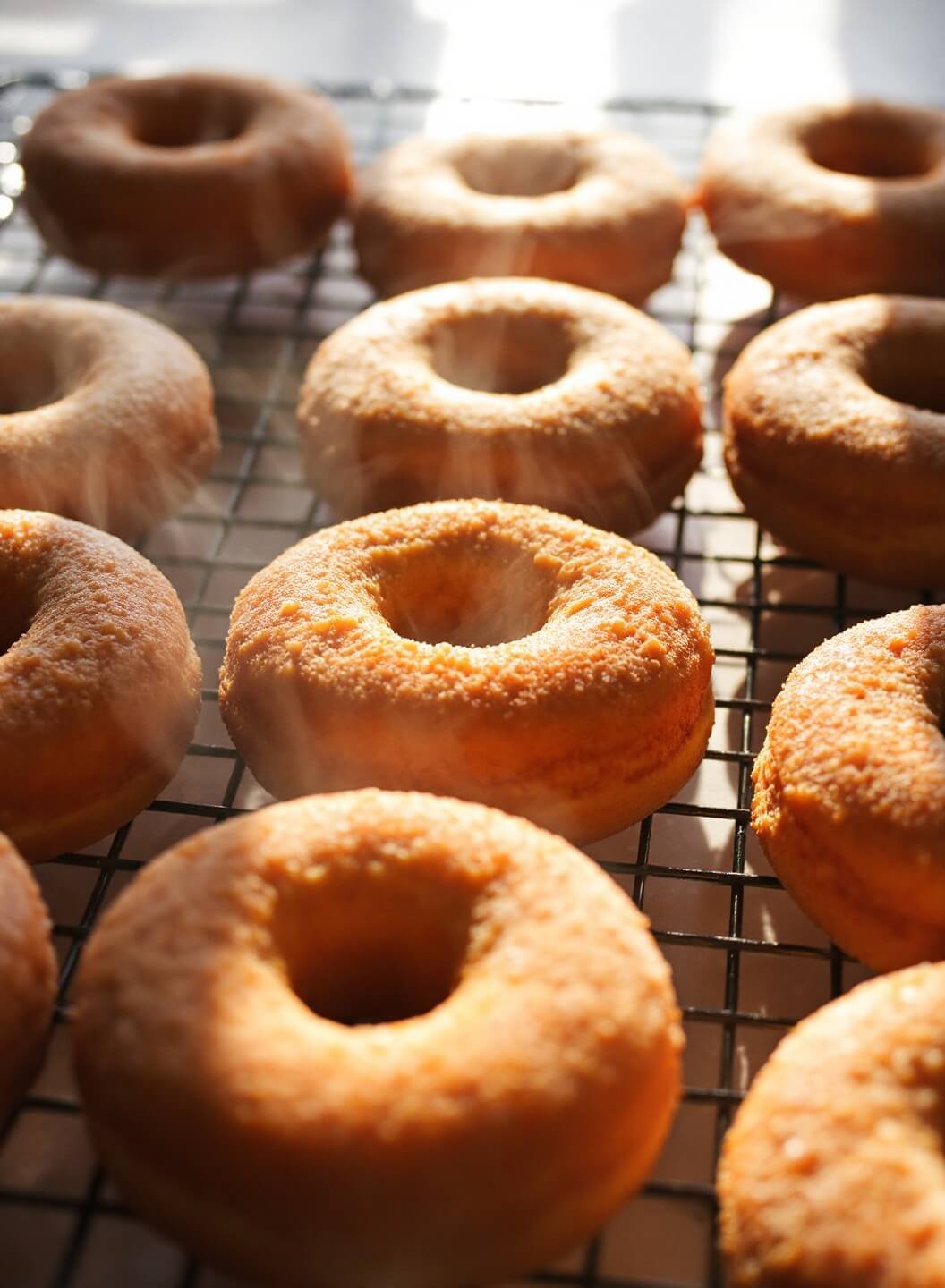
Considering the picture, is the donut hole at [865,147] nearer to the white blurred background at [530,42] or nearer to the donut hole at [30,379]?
the white blurred background at [530,42]

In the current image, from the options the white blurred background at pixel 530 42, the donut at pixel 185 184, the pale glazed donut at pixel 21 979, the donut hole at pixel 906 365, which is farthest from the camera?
the white blurred background at pixel 530 42

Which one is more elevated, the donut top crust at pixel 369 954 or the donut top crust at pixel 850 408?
the donut top crust at pixel 850 408

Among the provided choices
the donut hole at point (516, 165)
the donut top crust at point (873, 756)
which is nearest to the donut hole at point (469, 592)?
the donut top crust at point (873, 756)

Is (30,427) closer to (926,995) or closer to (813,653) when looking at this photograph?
(813,653)

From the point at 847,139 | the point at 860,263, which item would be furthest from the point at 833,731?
the point at 847,139

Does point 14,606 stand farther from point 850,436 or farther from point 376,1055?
point 850,436

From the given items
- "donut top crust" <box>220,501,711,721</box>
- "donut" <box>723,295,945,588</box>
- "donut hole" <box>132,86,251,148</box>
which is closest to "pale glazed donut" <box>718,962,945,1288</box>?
"donut top crust" <box>220,501,711,721</box>
